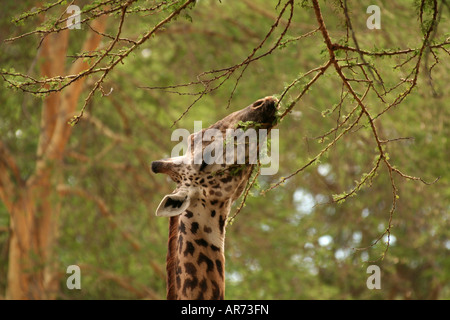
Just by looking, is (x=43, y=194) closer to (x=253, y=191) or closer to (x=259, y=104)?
(x=253, y=191)

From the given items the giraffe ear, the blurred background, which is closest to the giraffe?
the giraffe ear

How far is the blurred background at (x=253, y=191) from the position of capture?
10.0m

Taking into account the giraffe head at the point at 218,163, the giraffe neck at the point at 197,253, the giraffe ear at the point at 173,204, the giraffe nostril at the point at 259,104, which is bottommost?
the giraffe neck at the point at 197,253

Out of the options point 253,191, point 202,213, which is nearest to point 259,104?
point 202,213

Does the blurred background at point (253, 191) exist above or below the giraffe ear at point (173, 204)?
above

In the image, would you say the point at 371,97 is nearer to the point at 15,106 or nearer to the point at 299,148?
the point at 299,148

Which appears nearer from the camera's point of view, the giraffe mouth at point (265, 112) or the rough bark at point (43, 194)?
the giraffe mouth at point (265, 112)

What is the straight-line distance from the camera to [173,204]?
4.20 m

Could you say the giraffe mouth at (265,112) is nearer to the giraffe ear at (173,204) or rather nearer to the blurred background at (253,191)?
the giraffe ear at (173,204)

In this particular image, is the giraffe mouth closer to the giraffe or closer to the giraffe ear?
the giraffe

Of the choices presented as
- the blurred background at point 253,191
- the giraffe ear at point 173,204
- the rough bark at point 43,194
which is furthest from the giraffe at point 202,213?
the rough bark at point 43,194

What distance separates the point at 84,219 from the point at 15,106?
229cm
